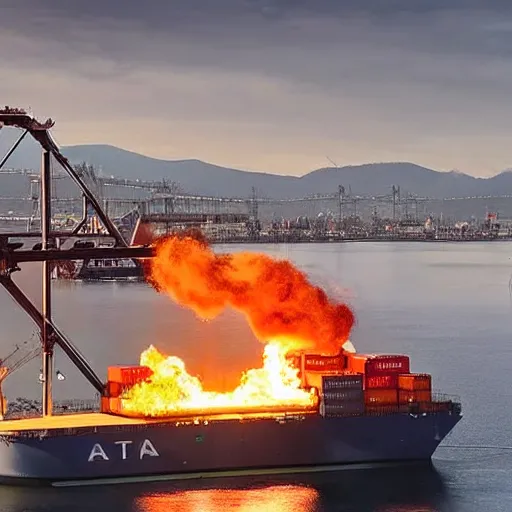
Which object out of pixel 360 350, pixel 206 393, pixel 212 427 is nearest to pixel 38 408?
pixel 206 393

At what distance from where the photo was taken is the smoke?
43.0 m

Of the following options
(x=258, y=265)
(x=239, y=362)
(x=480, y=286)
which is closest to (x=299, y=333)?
(x=258, y=265)

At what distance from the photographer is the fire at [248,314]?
42469 millimetres

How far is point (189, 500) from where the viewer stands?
131ft

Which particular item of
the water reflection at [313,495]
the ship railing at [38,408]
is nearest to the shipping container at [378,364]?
the water reflection at [313,495]

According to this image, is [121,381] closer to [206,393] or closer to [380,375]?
[206,393]

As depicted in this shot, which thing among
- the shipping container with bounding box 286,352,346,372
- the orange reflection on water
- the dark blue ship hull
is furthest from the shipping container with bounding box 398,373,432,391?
the orange reflection on water

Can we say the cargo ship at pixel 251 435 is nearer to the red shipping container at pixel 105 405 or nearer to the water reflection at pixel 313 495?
the red shipping container at pixel 105 405

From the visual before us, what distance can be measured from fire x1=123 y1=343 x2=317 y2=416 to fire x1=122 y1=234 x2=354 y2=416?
0.03 metres

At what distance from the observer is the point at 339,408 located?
41406 mm

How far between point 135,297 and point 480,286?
44.7 m

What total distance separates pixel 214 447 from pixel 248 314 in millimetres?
5540

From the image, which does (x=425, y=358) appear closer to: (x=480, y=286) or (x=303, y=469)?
(x=303, y=469)

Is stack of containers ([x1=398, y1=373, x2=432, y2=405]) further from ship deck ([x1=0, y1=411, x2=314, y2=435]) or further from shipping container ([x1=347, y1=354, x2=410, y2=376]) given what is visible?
ship deck ([x1=0, y1=411, x2=314, y2=435])
